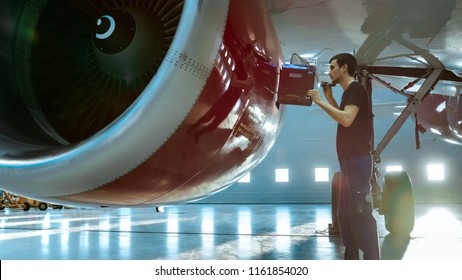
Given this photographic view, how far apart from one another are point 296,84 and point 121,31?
2.78 feet

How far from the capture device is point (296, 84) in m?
1.92

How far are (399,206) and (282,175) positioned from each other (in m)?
13.4

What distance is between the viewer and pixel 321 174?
1753cm

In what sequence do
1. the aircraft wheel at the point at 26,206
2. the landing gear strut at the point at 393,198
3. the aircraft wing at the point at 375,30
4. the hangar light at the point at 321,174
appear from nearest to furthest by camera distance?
the aircraft wing at the point at 375,30 → the landing gear strut at the point at 393,198 → the aircraft wheel at the point at 26,206 → the hangar light at the point at 321,174

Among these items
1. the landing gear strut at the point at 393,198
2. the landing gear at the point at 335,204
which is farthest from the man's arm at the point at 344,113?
the landing gear at the point at 335,204

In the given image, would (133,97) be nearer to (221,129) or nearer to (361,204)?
(221,129)

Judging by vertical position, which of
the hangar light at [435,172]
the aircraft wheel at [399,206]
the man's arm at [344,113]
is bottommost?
the aircraft wheel at [399,206]

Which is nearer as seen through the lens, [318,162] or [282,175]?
[318,162]

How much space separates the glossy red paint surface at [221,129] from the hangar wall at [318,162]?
50.9 ft

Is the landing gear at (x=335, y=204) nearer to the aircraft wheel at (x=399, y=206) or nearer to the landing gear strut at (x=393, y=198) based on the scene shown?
the landing gear strut at (x=393, y=198)

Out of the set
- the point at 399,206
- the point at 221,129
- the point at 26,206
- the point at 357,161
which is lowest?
the point at 26,206

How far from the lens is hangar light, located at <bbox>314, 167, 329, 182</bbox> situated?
1741 cm

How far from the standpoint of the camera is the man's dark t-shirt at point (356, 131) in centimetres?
226

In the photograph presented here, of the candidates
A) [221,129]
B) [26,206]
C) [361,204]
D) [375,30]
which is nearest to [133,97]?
[221,129]
